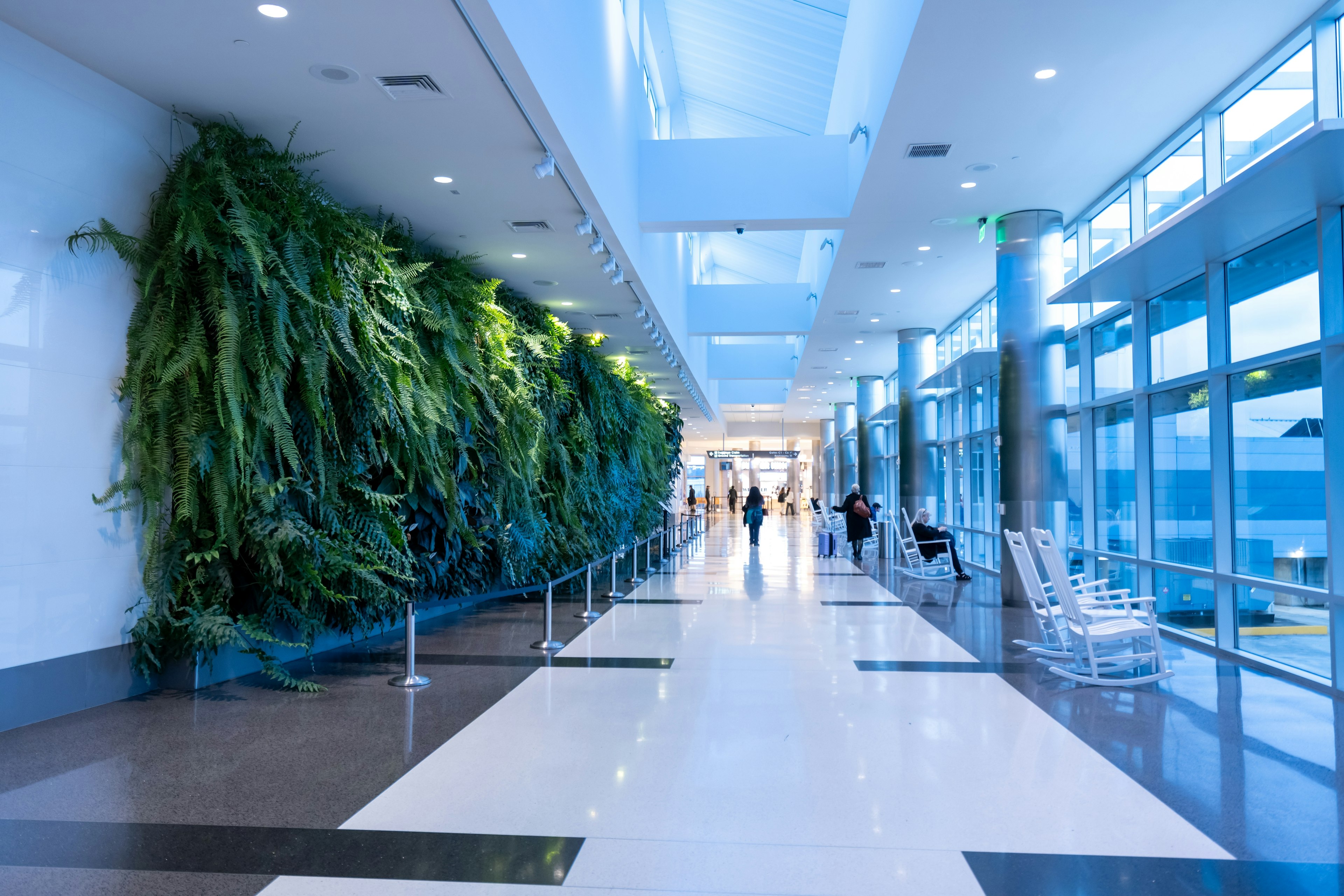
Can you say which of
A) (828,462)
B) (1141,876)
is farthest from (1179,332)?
(828,462)

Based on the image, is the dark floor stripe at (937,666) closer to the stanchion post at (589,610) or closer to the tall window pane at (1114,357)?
the stanchion post at (589,610)

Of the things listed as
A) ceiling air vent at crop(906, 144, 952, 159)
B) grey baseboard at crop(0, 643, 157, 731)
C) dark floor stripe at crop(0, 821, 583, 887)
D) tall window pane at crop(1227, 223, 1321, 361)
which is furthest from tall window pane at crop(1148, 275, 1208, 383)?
grey baseboard at crop(0, 643, 157, 731)

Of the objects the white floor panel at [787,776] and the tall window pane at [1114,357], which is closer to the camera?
the white floor panel at [787,776]

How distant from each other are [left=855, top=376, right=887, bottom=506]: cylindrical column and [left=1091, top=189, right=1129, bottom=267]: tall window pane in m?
13.4

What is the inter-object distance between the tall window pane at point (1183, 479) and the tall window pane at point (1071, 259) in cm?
244

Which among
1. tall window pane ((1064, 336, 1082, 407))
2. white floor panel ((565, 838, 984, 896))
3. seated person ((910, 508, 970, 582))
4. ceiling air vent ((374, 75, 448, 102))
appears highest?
ceiling air vent ((374, 75, 448, 102))

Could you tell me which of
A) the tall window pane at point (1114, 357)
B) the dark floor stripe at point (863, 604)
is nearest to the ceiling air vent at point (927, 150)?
the tall window pane at point (1114, 357)

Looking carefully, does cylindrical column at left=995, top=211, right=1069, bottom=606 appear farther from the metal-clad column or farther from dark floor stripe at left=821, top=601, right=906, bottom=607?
the metal-clad column

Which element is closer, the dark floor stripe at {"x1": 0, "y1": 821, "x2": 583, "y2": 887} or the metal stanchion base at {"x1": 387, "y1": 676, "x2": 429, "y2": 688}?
the dark floor stripe at {"x1": 0, "y1": 821, "x2": 583, "y2": 887}

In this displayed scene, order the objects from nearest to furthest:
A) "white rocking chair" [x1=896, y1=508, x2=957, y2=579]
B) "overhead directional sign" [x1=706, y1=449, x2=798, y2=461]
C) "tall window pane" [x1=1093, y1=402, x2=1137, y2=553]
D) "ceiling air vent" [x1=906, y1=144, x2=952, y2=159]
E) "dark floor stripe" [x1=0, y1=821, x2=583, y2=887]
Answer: "dark floor stripe" [x1=0, y1=821, x2=583, y2=887] → "ceiling air vent" [x1=906, y1=144, x2=952, y2=159] → "tall window pane" [x1=1093, y1=402, x2=1137, y2=553] → "white rocking chair" [x1=896, y1=508, x2=957, y2=579] → "overhead directional sign" [x1=706, y1=449, x2=798, y2=461]

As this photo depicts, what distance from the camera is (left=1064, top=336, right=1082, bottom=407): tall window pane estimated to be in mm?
10656

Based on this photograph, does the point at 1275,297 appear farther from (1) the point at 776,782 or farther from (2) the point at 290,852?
(2) the point at 290,852

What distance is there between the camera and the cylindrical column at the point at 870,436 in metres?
23.3

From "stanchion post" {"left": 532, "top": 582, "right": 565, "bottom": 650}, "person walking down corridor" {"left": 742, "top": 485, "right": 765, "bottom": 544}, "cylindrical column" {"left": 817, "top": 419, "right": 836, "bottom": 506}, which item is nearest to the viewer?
"stanchion post" {"left": 532, "top": 582, "right": 565, "bottom": 650}
